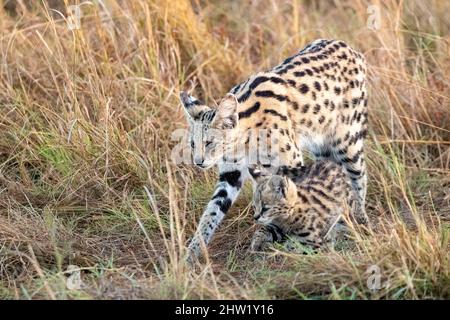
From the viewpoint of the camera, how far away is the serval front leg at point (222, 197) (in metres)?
6.04

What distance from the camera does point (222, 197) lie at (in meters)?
6.12

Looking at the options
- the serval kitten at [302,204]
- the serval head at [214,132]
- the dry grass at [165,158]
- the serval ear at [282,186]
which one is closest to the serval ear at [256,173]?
the serval kitten at [302,204]

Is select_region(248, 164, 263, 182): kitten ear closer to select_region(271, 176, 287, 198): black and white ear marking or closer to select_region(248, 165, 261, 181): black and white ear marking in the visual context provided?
select_region(248, 165, 261, 181): black and white ear marking

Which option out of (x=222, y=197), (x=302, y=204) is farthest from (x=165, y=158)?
(x=302, y=204)

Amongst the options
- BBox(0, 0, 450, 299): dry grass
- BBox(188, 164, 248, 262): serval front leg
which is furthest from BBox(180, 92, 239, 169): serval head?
BBox(0, 0, 450, 299): dry grass

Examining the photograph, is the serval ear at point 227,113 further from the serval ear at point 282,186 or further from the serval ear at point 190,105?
the serval ear at point 282,186

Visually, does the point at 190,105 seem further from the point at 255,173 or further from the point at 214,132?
the point at 255,173

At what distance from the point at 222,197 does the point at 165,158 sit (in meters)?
0.79

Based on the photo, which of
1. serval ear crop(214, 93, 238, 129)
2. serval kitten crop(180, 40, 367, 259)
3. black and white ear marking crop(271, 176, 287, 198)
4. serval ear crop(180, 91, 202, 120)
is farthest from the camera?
serval ear crop(180, 91, 202, 120)

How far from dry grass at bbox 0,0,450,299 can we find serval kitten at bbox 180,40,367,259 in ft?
0.77

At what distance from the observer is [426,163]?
704 cm

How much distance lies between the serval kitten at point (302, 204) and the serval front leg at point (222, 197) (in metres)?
0.25

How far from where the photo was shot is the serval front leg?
6.04 meters

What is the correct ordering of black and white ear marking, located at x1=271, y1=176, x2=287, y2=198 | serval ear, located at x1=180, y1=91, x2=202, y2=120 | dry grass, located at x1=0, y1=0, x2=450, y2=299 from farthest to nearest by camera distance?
serval ear, located at x1=180, y1=91, x2=202, y2=120 → black and white ear marking, located at x1=271, y1=176, x2=287, y2=198 → dry grass, located at x1=0, y1=0, x2=450, y2=299
